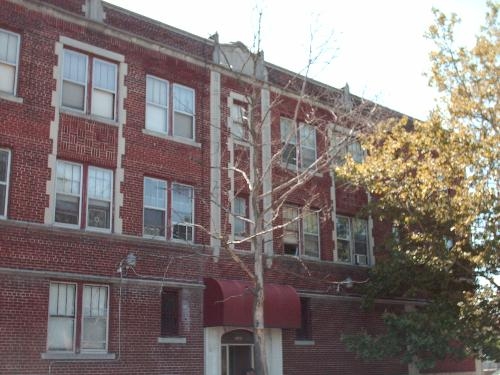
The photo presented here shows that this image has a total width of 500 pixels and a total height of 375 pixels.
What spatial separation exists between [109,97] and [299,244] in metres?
8.43

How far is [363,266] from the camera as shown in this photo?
25.7m

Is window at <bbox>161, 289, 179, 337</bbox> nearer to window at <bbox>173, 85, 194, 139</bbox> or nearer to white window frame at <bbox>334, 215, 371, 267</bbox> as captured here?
window at <bbox>173, 85, 194, 139</bbox>

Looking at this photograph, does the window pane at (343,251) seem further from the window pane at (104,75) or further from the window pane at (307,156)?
the window pane at (104,75)

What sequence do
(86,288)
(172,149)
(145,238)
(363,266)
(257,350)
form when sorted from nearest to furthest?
1. (257,350)
2. (86,288)
3. (145,238)
4. (172,149)
5. (363,266)

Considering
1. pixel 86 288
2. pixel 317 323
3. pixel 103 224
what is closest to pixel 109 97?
pixel 103 224

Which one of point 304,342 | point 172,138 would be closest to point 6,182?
point 172,138

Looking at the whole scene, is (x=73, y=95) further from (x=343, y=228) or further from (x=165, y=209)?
(x=343, y=228)

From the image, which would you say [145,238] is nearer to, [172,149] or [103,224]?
[103,224]

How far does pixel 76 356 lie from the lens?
16.9m

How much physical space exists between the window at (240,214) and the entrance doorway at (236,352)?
124 inches

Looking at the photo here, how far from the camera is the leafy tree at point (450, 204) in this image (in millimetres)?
19453

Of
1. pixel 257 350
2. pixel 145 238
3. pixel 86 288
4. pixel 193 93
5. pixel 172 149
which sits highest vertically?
pixel 193 93

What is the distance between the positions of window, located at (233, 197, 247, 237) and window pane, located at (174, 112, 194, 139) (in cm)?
269

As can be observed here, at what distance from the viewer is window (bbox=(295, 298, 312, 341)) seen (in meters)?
23.0
